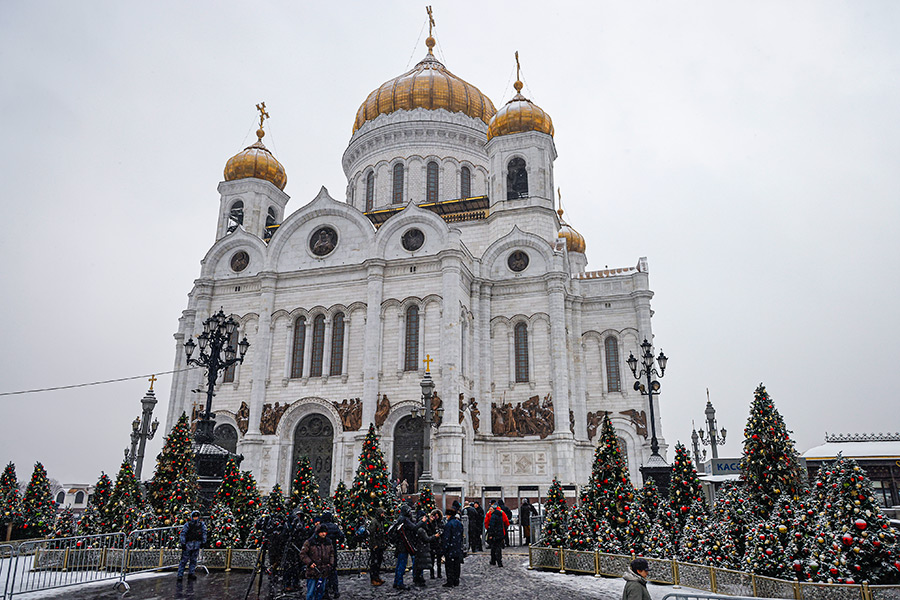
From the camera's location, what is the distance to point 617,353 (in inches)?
1158

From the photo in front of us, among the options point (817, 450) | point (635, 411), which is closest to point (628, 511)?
point (635, 411)

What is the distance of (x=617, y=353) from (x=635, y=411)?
2861mm

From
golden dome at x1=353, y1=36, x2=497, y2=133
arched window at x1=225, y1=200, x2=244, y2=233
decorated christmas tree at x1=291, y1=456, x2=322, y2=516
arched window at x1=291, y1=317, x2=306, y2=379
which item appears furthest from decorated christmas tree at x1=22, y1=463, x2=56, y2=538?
golden dome at x1=353, y1=36, x2=497, y2=133

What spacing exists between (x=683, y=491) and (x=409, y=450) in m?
14.4

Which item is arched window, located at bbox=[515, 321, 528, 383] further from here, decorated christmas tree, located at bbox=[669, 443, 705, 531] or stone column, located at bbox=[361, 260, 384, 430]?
decorated christmas tree, located at bbox=[669, 443, 705, 531]

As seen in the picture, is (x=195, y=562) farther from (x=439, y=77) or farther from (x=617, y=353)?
(x=439, y=77)

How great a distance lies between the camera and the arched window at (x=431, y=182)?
115 ft

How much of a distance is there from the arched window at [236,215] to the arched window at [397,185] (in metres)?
8.33

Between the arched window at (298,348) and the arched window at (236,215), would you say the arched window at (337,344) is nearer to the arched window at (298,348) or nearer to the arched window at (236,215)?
the arched window at (298,348)

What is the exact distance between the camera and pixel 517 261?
29.4 m

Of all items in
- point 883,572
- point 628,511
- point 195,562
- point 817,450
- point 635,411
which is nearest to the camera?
point 883,572

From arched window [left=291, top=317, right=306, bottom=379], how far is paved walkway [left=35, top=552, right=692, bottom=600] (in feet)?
54.1

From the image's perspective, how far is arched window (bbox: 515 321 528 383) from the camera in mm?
27844

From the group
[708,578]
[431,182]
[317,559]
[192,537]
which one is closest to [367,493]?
[192,537]
